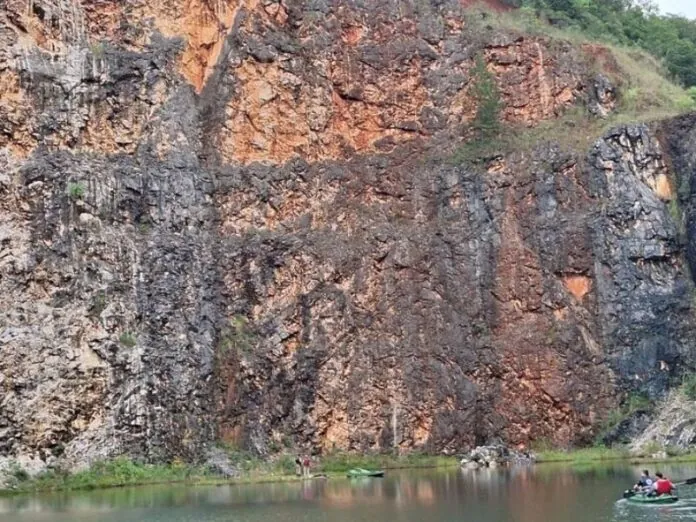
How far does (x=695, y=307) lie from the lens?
4519 centimetres

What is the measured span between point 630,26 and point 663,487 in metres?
47.4

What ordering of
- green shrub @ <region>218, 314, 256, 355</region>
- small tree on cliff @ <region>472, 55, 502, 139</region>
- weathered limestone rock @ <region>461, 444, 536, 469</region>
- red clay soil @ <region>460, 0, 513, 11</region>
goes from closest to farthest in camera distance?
weathered limestone rock @ <region>461, 444, 536, 469</region> < green shrub @ <region>218, 314, 256, 355</region> < small tree on cliff @ <region>472, 55, 502, 139</region> < red clay soil @ <region>460, 0, 513, 11</region>

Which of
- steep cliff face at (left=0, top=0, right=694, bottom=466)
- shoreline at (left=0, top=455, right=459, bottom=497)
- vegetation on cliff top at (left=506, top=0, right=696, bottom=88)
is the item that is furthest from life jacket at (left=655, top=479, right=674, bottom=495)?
vegetation on cliff top at (left=506, top=0, right=696, bottom=88)

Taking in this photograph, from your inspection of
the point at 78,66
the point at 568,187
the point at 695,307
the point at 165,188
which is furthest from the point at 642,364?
the point at 78,66

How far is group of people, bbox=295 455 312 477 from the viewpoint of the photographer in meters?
39.6

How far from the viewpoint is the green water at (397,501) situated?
81.5ft

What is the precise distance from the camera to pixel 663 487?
89.9 feet

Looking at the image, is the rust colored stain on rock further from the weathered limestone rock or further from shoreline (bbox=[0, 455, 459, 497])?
shoreline (bbox=[0, 455, 459, 497])

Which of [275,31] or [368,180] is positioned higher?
[275,31]

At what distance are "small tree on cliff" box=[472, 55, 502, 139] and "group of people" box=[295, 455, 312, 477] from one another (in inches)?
699

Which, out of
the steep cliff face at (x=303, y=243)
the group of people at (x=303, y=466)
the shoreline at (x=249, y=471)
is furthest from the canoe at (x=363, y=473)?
the steep cliff face at (x=303, y=243)

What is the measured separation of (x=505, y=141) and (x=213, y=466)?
20386mm

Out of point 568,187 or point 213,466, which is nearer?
point 213,466

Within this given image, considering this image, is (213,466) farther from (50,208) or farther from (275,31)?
(275,31)
